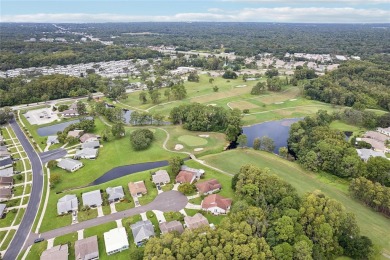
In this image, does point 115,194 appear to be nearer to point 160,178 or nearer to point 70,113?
point 160,178

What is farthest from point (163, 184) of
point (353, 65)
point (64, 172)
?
point (353, 65)

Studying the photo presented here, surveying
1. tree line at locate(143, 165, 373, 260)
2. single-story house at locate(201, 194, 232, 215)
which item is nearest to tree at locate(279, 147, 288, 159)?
tree line at locate(143, 165, 373, 260)

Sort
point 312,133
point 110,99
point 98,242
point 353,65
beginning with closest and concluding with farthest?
point 98,242, point 312,133, point 110,99, point 353,65

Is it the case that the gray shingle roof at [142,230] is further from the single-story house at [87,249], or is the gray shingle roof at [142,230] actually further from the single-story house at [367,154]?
the single-story house at [367,154]

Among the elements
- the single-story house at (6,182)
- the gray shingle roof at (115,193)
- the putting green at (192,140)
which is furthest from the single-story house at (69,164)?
the putting green at (192,140)

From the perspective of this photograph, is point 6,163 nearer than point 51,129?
Yes

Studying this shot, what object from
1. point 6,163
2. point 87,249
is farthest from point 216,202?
point 6,163

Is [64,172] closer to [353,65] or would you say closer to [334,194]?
[334,194]
